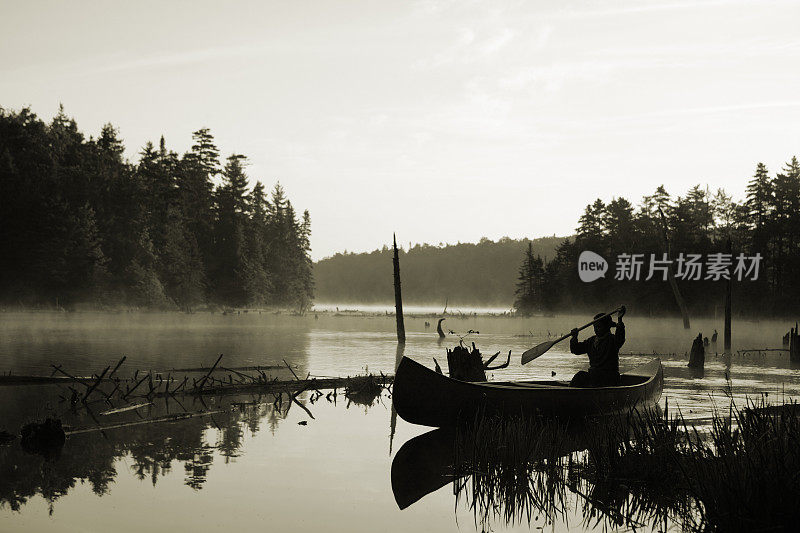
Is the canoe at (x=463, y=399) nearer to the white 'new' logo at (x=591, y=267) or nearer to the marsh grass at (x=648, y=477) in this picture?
the marsh grass at (x=648, y=477)

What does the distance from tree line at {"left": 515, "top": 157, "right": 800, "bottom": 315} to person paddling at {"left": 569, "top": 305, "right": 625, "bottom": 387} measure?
54740 mm

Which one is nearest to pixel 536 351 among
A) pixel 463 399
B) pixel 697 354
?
pixel 463 399

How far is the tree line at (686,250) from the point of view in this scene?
81.8m

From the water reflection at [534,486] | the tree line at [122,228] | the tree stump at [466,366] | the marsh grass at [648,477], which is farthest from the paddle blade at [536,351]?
the tree line at [122,228]

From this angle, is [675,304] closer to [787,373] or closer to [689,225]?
[689,225]

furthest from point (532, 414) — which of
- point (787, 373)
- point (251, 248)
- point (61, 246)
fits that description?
point (251, 248)

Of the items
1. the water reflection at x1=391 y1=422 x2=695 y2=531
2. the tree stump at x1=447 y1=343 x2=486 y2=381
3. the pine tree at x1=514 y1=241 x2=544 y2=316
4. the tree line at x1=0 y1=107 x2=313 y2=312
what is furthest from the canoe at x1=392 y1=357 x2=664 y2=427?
the pine tree at x1=514 y1=241 x2=544 y2=316

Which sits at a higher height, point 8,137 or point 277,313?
point 8,137

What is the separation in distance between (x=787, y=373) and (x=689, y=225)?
60523 millimetres

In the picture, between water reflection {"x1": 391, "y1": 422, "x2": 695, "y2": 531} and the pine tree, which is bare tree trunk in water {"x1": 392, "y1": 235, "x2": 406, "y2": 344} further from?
the pine tree

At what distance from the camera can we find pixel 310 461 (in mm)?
15633

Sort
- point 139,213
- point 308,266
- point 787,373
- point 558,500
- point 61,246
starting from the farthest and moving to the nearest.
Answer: point 308,266
point 139,213
point 61,246
point 787,373
point 558,500

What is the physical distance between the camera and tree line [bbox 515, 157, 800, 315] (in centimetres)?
8175

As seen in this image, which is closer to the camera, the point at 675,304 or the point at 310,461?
the point at 310,461
